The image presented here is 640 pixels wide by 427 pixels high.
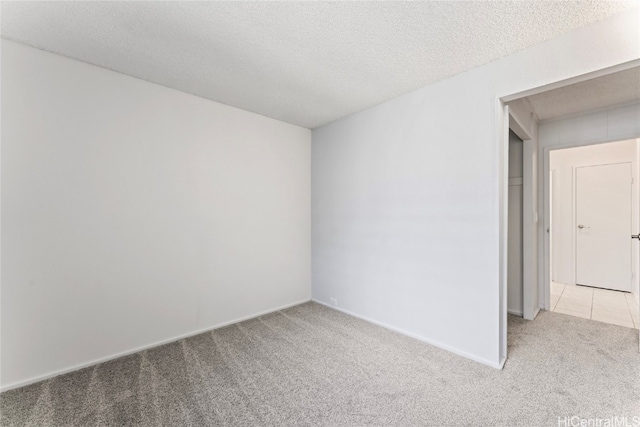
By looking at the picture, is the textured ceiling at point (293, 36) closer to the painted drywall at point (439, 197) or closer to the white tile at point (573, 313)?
the painted drywall at point (439, 197)

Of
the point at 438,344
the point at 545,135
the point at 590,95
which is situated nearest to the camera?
the point at 438,344

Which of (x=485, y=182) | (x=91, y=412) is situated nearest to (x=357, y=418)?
(x=91, y=412)

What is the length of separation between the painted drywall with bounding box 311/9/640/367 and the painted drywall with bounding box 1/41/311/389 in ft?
3.78

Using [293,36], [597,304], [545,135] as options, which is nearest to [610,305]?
[597,304]

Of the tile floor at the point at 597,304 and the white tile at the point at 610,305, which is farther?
the white tile at the point at 610,305

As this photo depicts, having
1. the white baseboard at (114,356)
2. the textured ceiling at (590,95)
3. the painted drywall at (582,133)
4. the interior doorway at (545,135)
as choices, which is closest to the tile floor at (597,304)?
the interior doorway at (545,135)

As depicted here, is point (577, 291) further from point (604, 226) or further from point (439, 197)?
point (439, 197)

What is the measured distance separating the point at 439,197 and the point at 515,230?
1651mm

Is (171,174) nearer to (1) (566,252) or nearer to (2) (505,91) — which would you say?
(2) (505,91)

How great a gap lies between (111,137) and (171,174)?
1.82 feet

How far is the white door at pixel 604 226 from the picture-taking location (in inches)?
158

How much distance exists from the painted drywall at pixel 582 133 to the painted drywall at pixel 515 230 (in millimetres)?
398

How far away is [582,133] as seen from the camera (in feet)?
10.5

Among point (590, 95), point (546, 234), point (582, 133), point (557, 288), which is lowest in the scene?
point (557, 288)
